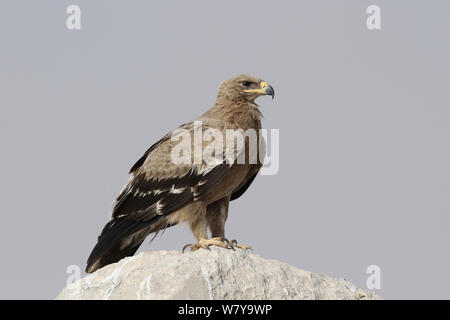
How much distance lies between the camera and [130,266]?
838 cm

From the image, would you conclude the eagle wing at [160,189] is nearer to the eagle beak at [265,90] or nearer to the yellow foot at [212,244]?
the yellow foot at [212,244]

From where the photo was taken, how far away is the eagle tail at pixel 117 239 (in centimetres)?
931

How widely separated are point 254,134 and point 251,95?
0.66m

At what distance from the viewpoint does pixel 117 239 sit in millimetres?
9297

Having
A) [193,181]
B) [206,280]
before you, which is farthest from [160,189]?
[206,280]

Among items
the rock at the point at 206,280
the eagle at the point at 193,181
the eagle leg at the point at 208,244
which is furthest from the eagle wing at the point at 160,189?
the rock at the point at 206,280

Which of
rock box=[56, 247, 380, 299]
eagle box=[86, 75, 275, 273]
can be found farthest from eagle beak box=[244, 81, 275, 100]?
rock box=[56, 247, 380, 299]

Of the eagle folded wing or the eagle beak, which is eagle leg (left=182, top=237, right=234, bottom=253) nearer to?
the eagle folded wing

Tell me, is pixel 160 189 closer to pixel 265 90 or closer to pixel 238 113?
pixel 238 113

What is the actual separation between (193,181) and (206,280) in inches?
66.0
